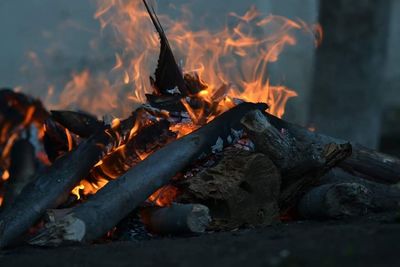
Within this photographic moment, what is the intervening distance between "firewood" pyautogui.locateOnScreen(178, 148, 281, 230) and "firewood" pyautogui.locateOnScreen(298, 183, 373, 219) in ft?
0.79

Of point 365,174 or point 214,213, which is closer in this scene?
point 214,213

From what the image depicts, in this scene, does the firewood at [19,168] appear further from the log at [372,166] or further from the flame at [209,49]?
the log at [372,166]

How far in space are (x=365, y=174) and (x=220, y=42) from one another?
1980 mm

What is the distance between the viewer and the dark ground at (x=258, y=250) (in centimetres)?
286

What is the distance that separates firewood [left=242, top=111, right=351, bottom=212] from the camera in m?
4.27

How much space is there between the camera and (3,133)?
628cm

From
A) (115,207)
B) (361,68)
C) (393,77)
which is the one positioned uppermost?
(115,207)

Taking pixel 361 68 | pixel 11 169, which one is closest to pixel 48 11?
pixel 11 169

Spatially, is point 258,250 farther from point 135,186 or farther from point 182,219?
point 135,186

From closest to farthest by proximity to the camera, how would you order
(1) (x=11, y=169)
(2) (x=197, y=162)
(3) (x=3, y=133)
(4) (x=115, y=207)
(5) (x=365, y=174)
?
1. (4) (x=115, y=207)
2. (2) (x=197, y=162)
3. (5) (x=365, y=174)
4. (1) (x=11, y=169)
5. (3) (x=3, y=133)

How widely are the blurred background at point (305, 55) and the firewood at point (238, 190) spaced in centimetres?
342

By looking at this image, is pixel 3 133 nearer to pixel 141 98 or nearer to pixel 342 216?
pixel 141 98

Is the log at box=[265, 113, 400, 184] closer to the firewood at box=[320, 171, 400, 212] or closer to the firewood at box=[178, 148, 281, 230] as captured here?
the firewood at box=[320, 171, 400, 212]

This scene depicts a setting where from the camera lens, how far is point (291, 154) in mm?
4277
